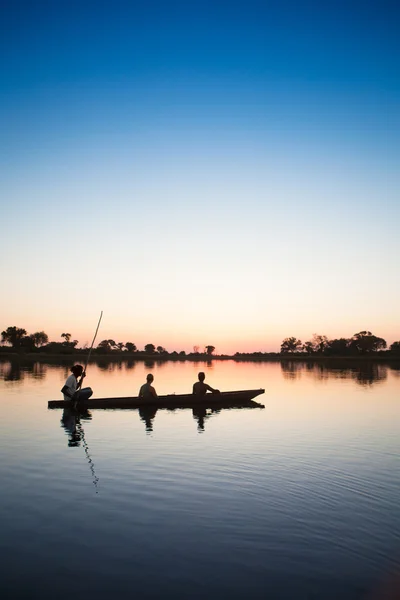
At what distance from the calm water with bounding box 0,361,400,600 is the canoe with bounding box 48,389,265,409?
6060 millimetres

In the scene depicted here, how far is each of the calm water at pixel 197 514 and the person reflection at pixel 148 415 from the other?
1.40 m

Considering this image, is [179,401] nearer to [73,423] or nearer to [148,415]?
[148,415]

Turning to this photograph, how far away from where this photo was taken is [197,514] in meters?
10.0

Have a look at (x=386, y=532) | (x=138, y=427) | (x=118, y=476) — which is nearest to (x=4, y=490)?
(x=118, y=476)

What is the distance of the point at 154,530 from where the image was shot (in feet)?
29.8

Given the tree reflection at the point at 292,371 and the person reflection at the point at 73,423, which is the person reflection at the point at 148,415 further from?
the tree reflection at the point at 292,371

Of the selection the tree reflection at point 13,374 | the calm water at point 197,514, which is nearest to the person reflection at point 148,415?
the calm water at point 197,514

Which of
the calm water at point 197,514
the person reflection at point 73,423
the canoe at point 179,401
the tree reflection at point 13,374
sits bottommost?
→ the calm water at point 197,514

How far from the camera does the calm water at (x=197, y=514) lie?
7.20 metres

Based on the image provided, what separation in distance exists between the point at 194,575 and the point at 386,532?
4294 mm

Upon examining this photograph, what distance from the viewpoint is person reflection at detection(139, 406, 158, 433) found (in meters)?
22.3

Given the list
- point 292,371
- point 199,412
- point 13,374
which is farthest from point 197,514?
point 292,371

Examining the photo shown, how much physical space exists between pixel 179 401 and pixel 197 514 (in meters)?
19.3

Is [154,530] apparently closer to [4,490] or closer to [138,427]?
[4,490]
